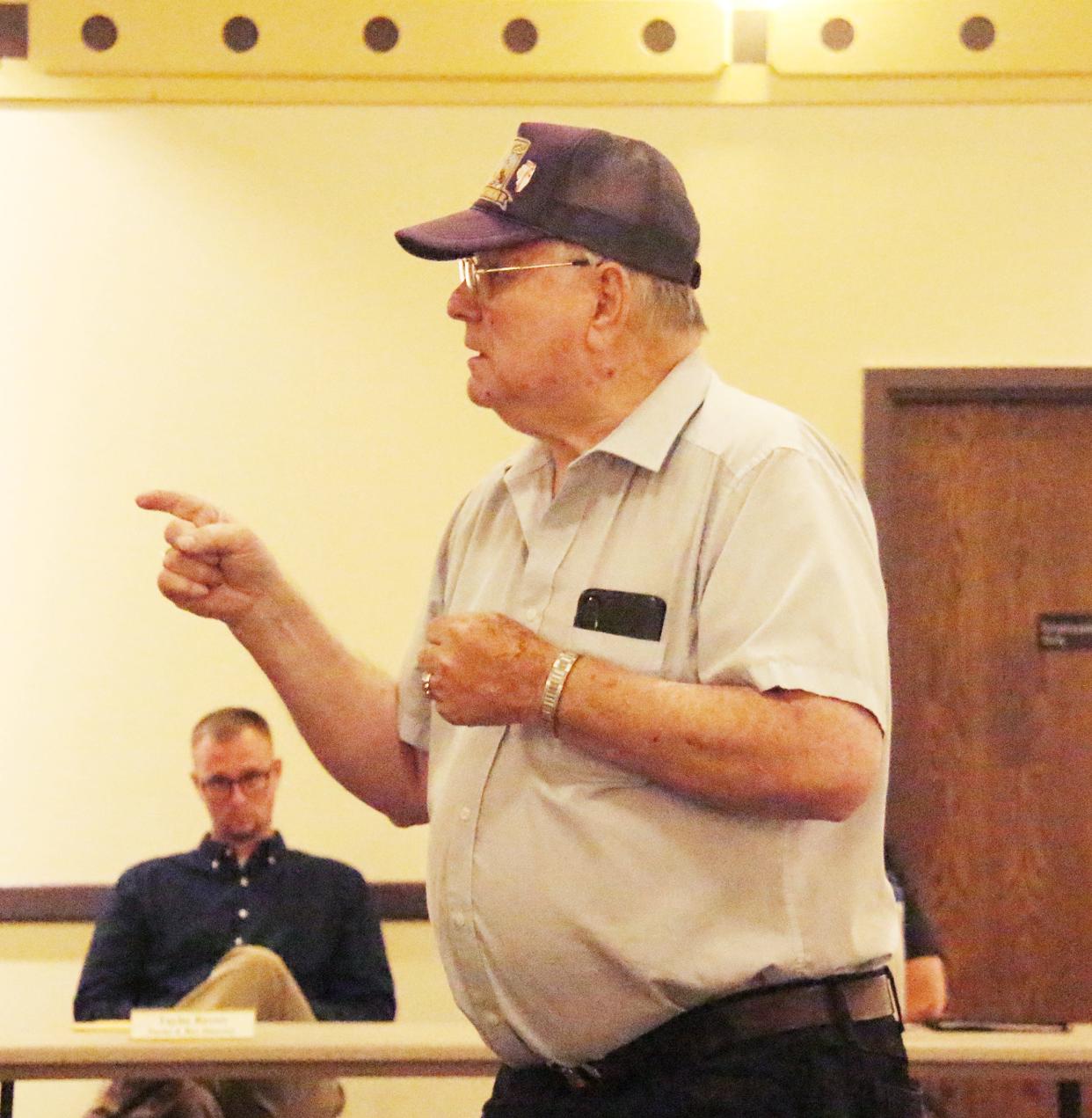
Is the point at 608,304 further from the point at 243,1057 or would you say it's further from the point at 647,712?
the point at 243,1057

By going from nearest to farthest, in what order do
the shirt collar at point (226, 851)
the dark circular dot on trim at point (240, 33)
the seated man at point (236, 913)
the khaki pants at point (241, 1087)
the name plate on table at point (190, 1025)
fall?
the name plate on table at point (190, 1025) < the khaki pants at point (241, 1087) < the seated man at point (236, 913) < the shirt collar at point (226, 851) < the dark circular dot on trim at point (240, 33)

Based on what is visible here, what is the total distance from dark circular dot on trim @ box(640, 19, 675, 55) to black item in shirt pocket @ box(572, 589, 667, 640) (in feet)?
10.8

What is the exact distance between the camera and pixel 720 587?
1.44m

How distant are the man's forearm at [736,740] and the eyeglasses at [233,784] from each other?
263 centimetres

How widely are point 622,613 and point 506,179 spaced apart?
49 cm

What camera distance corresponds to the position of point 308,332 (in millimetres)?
4508

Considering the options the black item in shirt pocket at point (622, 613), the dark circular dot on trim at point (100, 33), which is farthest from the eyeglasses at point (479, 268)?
the dark circular dot on trim at point (100, 33)

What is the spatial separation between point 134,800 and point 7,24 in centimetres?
226

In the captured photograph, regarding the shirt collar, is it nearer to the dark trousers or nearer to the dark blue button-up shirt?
the dark blue button-up shirt

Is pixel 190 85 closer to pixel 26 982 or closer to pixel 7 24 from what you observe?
pixel 7 24

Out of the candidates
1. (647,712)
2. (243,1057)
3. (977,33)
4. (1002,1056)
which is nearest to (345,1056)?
(243,1057)

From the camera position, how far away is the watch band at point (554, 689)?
4.66 feet

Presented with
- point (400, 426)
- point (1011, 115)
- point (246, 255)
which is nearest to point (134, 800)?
point (400, 426)

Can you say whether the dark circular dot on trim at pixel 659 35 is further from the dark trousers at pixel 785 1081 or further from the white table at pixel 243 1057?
the dark trousers at pixel 785 1081
